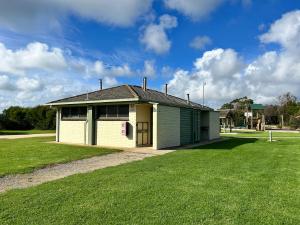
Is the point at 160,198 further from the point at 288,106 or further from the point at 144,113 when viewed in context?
the point at 288,106

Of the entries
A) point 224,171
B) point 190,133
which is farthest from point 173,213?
point 190,133

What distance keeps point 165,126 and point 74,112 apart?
20.2ft

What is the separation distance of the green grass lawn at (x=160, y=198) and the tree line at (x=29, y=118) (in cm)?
3129

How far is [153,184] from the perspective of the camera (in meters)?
6.94

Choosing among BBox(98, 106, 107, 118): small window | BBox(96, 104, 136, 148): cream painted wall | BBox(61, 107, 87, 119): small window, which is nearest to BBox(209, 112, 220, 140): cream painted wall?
BBox(96, 104, 136, 148): cream painted wall

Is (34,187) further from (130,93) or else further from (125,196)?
(130,93)

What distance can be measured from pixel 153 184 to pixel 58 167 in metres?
4.07

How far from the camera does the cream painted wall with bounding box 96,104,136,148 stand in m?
16.0

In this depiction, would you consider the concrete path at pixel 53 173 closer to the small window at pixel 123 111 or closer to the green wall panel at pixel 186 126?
the small window at pixel 123 111

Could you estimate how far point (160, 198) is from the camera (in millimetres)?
5785

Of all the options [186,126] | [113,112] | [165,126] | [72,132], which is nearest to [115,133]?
[113,112]

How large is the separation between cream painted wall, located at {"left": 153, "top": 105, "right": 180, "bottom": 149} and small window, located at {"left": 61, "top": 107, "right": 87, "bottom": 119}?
5051 mm

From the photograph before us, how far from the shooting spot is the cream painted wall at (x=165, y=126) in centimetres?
1540

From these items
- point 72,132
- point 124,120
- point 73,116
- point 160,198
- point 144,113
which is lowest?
point 160,198
